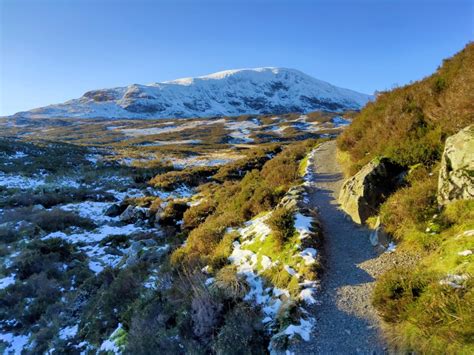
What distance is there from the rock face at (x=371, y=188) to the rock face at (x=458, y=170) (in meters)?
1.66

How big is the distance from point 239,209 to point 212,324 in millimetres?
5995

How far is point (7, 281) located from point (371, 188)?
497 inches

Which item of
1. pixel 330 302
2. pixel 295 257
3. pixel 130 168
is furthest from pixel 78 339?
pixel 130 168

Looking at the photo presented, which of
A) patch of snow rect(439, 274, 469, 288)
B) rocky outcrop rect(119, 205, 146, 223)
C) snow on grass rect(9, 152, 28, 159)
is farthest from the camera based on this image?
snow on grass rect(9, 152, 28, 159)

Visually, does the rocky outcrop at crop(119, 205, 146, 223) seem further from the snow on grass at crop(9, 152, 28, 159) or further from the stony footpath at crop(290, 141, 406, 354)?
the snow on grass at crop(9, 152, 28, 159)

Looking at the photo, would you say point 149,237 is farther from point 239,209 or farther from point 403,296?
point 403,296

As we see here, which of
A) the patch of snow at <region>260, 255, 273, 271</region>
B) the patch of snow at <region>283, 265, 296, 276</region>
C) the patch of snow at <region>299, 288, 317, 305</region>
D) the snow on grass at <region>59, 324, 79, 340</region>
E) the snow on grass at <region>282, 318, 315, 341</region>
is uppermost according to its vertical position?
the patch of snow at <region>283, 265, 296, 276</region>

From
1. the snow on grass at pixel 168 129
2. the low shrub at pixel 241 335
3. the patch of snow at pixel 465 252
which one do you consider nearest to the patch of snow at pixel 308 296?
the low shrub at pixel 241 335

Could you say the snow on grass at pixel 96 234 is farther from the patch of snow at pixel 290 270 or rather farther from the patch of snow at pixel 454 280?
the patch of snow at pixel 454 280

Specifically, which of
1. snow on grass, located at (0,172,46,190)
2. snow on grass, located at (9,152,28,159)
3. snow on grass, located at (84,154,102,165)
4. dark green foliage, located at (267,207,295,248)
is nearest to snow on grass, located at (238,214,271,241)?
dark green foliage, located at (267,207,295,248)

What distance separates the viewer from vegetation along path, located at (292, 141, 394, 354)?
425 centimetres

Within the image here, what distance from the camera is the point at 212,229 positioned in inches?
391

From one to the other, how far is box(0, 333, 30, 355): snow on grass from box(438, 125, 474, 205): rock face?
1078 centimetres

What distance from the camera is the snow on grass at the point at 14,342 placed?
7.56 m
